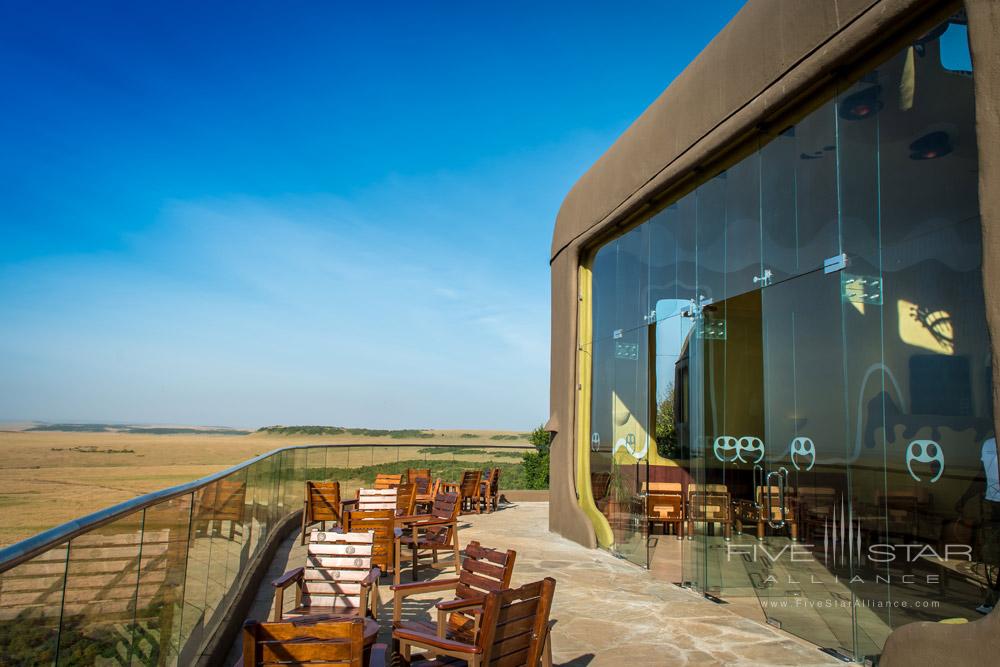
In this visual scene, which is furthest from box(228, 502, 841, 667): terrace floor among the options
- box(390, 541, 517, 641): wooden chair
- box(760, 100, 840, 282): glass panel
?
box(760, 100, 840, 282): glass panel

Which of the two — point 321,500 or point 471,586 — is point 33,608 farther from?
point 321,500

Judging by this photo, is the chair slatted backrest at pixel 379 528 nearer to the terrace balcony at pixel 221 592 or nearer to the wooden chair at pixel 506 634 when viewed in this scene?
the terrace balcony at pixel 221 592

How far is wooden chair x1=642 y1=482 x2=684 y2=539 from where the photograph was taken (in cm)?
951

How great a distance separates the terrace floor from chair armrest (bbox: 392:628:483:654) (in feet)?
5.76

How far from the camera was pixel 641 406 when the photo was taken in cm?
995

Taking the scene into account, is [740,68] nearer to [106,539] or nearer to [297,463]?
[106,539]

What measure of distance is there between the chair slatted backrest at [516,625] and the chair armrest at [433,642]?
0.37 ft

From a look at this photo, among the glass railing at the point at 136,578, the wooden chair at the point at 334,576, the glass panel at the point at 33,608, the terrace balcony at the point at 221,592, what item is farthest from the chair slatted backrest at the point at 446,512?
the glass panel at the point at 33,608

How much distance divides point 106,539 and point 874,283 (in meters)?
5.43

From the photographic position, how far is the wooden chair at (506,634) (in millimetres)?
3346

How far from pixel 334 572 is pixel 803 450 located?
4193 millimetres

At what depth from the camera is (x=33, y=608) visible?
2.21 metres

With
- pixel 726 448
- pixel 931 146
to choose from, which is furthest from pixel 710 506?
pixel 931 146

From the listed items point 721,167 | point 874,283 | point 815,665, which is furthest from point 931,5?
point 815,665
